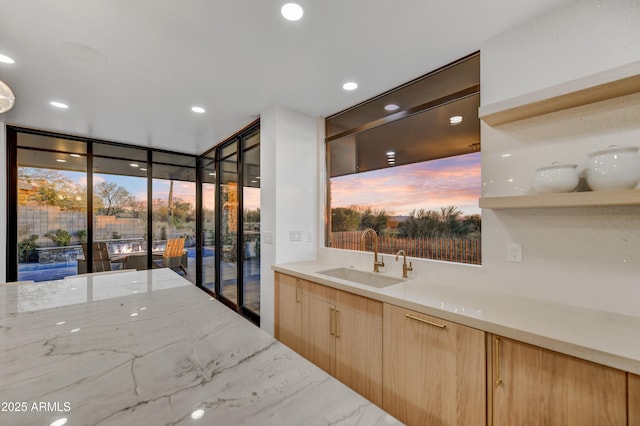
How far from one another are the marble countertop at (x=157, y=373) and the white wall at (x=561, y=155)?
150cm

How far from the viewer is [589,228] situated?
1.39m

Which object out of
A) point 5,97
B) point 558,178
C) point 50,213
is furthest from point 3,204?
point 558,178

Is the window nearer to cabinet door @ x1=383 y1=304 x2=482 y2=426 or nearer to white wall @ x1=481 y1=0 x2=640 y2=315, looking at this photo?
white wall @ x1=481 y1=0 x2=640 y2=315

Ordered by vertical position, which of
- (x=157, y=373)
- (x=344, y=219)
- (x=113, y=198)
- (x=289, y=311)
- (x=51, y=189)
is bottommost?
(x=289, y=311)

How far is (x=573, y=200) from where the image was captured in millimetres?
1267

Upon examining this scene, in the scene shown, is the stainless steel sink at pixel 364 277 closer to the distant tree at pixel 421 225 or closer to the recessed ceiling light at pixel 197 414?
the distant tree at pixel 421 225

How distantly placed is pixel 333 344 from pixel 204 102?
257cm

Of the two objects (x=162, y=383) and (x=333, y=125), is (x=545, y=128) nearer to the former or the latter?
(x=333, y=125)

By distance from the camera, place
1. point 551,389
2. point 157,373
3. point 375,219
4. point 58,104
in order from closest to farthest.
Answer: point 157,373
point 551,389
point 375,219
point 58,104

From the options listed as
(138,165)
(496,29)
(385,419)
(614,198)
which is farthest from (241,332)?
(138,165)

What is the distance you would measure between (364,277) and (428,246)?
2.05ft

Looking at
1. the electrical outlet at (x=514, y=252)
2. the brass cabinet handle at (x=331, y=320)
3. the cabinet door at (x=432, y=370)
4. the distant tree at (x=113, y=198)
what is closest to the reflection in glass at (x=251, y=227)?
the brass cabinet handle at (x=331, y=320)

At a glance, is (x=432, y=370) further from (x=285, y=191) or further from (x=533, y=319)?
(x=285, y=191)

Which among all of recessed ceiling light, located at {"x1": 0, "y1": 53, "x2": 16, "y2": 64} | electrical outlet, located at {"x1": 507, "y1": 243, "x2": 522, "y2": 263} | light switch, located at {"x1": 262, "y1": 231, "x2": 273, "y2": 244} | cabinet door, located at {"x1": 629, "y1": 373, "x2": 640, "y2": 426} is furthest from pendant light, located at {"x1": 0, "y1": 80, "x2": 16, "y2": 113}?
cabinet door, located at {"x1": 629, "y1": 373, "x2": 640, "y2": 426}
